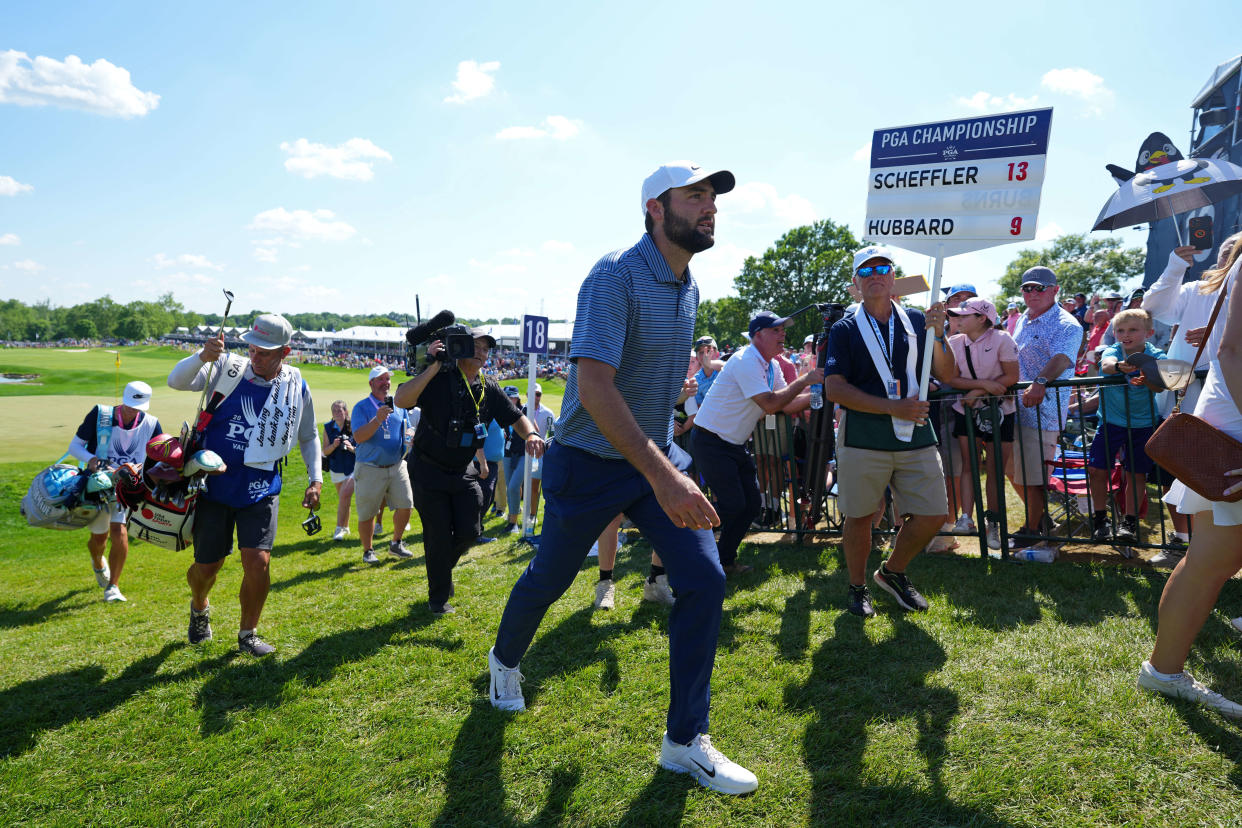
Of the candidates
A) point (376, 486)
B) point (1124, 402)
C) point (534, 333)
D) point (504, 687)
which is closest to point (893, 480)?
point (1124, 402)

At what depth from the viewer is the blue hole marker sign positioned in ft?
30.7

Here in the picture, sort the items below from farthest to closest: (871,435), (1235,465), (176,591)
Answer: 1. (176,591)
2. (871,435)
3. (1235,465)

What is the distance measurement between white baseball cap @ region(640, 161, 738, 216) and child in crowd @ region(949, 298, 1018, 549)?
11.3 ft

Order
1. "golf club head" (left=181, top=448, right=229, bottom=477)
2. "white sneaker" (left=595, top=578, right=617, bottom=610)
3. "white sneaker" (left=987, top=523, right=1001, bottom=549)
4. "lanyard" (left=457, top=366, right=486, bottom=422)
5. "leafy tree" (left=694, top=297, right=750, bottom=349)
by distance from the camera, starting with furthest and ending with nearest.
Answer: "leafy tree" (left=694, top=297, right=750, bottom=349), "white sneaker" (left=987, top=523, right=1001, bottom=549), "lanyard" (left=457, top=366, right=486, bottom=422), "white sneaker" (left=595, top=578, right=617, bottom=610), "golf club head" (left=181, top=448, right=229, bottom=477)


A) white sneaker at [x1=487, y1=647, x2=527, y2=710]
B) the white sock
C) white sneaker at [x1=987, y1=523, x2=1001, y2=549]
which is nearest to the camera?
the white sock

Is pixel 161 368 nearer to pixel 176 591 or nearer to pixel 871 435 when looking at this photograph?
pixel 176 591

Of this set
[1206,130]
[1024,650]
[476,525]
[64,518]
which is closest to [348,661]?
[476,525]

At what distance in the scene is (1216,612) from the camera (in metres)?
3.87

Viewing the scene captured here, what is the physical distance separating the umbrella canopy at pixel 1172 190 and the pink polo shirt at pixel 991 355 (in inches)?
149

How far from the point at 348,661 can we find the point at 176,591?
3540 millimetres

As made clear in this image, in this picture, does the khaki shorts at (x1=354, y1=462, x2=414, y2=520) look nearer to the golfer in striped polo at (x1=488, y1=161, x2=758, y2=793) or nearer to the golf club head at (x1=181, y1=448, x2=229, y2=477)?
the golf club head at (x1=181, y1=448, x2=229, y2=477)

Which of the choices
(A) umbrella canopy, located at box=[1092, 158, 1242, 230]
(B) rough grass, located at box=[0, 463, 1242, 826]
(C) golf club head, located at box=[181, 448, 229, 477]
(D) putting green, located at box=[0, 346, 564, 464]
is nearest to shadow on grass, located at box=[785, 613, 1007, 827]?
(B) rough grass, located at box=[0, 463, 1242, 826]

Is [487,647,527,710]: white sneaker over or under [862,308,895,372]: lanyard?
under

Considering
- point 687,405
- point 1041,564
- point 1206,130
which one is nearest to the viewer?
point 1041,564
